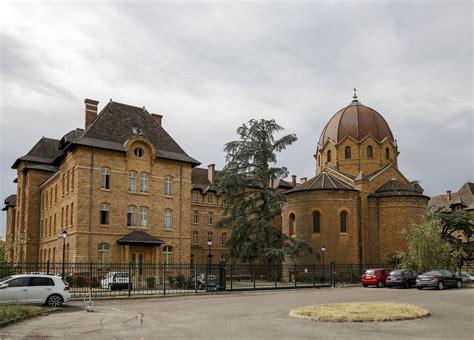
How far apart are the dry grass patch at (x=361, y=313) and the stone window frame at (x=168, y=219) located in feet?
89.2

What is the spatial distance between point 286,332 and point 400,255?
30843mm

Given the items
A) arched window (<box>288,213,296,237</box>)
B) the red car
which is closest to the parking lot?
the red car

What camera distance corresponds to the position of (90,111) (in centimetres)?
4562

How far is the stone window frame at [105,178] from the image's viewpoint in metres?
40.6

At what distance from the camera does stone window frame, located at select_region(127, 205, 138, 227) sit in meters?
41.8

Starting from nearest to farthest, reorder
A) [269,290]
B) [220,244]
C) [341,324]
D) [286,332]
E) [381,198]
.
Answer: [286,332] < [341,324] < [269,290] < [381,198] < [220,244]

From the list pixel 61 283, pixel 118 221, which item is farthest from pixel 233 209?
pixel 61 283

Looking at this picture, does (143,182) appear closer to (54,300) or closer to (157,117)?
(157,117)

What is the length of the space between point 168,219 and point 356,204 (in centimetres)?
1865

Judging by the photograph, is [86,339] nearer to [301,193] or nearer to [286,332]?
[286,332]

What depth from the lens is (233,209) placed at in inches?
1834

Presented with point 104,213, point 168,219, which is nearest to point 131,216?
point 104,213

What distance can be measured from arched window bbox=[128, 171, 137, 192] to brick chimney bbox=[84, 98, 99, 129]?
271 inches

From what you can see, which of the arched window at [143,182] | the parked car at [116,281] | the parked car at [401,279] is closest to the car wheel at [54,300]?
the parked car at [116,281]
